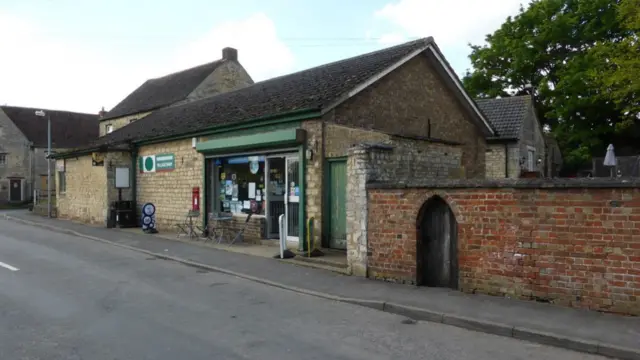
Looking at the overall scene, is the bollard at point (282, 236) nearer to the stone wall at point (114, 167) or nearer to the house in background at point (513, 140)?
the stone wall at point (114, 167)

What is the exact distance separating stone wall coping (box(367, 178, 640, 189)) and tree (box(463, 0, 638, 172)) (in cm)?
2250

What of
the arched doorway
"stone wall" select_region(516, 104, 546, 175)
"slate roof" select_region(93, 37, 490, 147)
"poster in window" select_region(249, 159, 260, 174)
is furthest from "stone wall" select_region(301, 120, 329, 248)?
"stone wall" select_region(516, 104, 546, 175)

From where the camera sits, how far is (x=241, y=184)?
47.7 feet

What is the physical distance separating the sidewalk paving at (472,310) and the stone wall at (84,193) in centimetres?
1043

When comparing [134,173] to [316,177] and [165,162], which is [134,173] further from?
[316,177]

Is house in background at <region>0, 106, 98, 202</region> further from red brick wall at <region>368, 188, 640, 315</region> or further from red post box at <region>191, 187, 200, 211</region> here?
red brick wall at <region>368, 188, 640, 315</region>

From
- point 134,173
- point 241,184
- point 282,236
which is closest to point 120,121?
point 134,173

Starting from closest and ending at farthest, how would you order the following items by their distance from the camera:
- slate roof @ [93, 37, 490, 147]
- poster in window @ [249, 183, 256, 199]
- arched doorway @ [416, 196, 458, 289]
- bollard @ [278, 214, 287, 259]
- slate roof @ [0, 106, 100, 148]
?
arched doorway @ [416, 196, 458, 289] < bollard @ [278, 214, 287, 259] < slate roof @ [93, 37, 490, 147] < poster in window @ [249, 183, 256, 199] < slate roof @ [0, 106, 100, 148]

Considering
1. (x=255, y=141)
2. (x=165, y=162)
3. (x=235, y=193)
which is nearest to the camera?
(x=255, y=141)

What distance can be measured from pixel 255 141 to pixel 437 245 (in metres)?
6.31

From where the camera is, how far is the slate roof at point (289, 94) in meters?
12.7

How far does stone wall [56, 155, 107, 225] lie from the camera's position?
19531 millimetres

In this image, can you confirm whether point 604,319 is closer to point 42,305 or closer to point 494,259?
point 494,259

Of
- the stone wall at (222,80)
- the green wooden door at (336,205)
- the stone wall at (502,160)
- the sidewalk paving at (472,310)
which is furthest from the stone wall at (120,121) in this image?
the sidewalk paving at (472,310)
